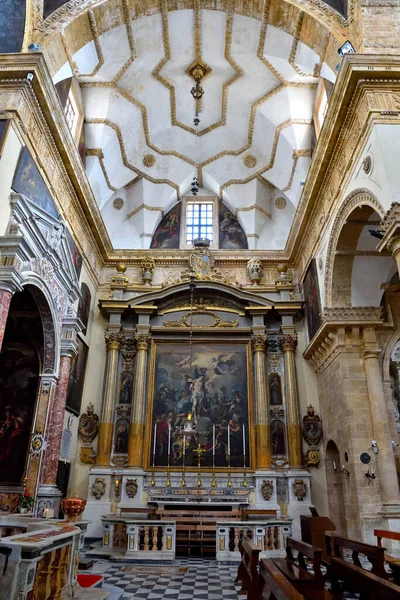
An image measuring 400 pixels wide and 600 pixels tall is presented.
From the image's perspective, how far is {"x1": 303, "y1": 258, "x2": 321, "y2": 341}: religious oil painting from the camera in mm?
13531

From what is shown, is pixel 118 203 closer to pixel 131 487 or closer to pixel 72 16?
pixel 72 16

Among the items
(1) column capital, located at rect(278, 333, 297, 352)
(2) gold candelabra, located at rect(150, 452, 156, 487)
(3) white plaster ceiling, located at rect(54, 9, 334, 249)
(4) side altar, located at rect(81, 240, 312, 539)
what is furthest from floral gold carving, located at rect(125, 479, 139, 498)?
(3) white plaster ceiling, located at rect(54, 9, 334, 249)

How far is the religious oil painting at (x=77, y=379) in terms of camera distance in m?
13.1

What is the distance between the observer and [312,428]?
46.0ft

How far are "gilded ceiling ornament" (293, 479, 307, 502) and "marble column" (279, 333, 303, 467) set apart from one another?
53cm

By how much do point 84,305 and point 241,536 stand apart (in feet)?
27.7

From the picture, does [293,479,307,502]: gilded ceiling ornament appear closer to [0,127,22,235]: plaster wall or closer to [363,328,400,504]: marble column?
[363,328,400,504]: marble column

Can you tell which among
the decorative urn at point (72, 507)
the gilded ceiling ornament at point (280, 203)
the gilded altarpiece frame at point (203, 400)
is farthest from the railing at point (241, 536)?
the gilded ceiling ornament at point (280, 203)

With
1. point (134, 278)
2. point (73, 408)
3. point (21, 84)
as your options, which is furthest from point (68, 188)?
point (73, 408)

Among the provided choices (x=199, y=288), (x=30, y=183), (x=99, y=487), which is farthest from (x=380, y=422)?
(x=30, y=183)

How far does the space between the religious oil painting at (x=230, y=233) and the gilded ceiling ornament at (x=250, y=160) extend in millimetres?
1967

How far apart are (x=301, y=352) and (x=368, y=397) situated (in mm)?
4161

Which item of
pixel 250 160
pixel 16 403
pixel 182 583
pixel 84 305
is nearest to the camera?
pixel 182 583

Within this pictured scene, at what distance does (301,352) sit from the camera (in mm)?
15359
